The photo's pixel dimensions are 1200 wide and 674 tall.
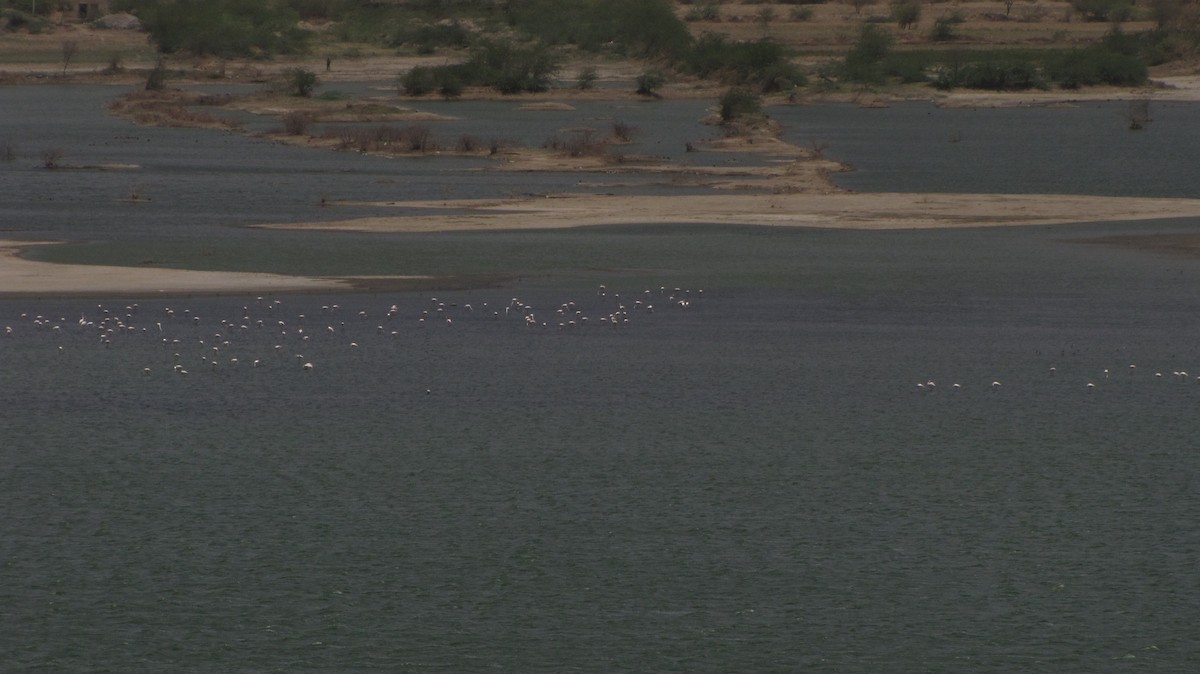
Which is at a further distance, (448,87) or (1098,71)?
(1098,71)

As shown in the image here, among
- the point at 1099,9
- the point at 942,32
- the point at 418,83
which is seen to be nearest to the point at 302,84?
the point at 418,83

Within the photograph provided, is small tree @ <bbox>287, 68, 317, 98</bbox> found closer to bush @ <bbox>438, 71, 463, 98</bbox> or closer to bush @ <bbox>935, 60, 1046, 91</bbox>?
bush @ <bbox>438, 71, 463, 98</bbox>

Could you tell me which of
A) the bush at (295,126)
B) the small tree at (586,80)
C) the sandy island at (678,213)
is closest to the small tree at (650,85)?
the small tree at (586,80)

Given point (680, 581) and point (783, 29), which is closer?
point (680, 581)

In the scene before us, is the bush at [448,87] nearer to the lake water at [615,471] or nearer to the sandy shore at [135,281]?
the lake water at [615,471]

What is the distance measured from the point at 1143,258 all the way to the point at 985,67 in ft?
296

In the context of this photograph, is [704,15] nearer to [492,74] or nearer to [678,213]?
[492,74]

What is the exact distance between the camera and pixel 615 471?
18.4m

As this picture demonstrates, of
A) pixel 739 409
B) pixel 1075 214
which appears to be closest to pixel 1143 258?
pixel 1075 214

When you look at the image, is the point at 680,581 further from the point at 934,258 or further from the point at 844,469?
the point at 934,258

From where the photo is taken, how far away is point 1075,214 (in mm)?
47031

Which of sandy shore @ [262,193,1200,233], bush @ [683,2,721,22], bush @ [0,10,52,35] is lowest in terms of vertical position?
sandy shore @ [262,193,1200,233]

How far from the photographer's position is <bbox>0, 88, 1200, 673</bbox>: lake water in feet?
44.0

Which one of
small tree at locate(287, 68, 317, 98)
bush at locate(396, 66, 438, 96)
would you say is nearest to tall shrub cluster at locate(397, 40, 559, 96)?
bush at locate(396, 66, 438, 96)
